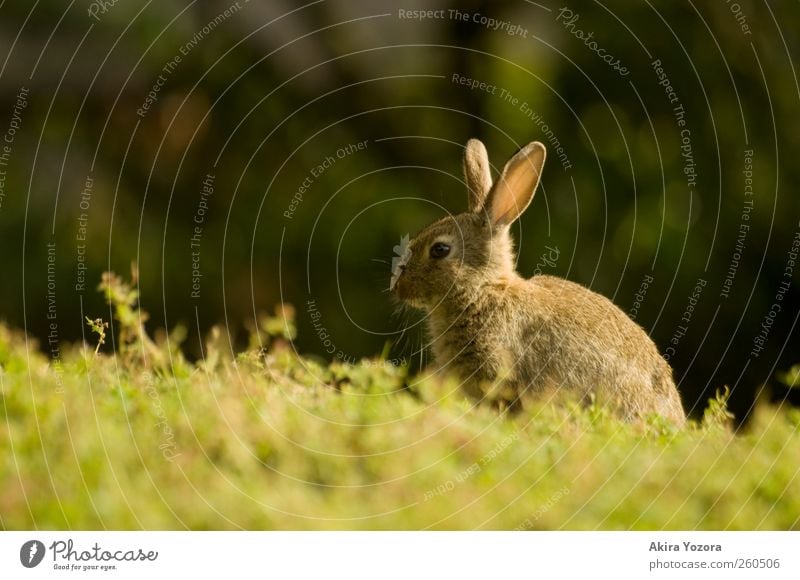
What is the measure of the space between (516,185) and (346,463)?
2837 millimetres

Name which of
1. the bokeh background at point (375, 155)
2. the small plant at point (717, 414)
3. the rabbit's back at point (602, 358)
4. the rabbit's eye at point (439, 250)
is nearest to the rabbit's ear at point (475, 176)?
the rabbit's eye at point (439, 250)

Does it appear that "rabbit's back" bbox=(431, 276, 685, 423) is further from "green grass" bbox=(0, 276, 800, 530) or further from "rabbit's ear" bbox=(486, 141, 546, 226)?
"green grass" bbox=(0, 276, 800, 530)

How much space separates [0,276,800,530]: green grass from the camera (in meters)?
4.00

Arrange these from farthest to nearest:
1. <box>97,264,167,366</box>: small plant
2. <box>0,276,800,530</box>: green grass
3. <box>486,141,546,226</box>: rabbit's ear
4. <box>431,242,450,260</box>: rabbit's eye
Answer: <box>431,242,450,260</box>: rabbit's eye < <box>486,141,546,226</box>: rabbit's ear < <box>97,264,167,366</box>: small plant < <box>0,276,800,530</box>: green grass

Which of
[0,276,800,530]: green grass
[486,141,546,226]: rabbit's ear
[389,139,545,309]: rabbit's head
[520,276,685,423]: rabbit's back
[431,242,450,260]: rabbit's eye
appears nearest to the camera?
[0,276,800,530]: green grass

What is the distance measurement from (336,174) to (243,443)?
746cm

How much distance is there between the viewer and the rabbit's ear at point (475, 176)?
702 cm

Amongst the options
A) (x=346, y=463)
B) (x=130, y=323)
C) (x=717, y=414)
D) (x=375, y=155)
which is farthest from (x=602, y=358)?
(x=375, y=155)

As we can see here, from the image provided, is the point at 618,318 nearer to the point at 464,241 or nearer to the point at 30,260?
the point at 464,241

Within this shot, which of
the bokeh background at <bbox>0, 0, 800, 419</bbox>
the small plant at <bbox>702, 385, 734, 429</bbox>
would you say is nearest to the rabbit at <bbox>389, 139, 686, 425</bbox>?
the small plant at <bbox>702, 385, 734, 429</bbox>

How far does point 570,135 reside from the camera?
431 inches

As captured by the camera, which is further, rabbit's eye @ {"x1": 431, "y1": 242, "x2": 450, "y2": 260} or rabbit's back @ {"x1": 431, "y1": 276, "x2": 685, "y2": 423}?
rabbit's eye @ {"x1": 431, "y1": 242, "x2": 450, "y2": 260}

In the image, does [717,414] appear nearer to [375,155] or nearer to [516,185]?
[516,185]

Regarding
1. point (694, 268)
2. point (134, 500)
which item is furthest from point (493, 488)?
point (694, 268)
